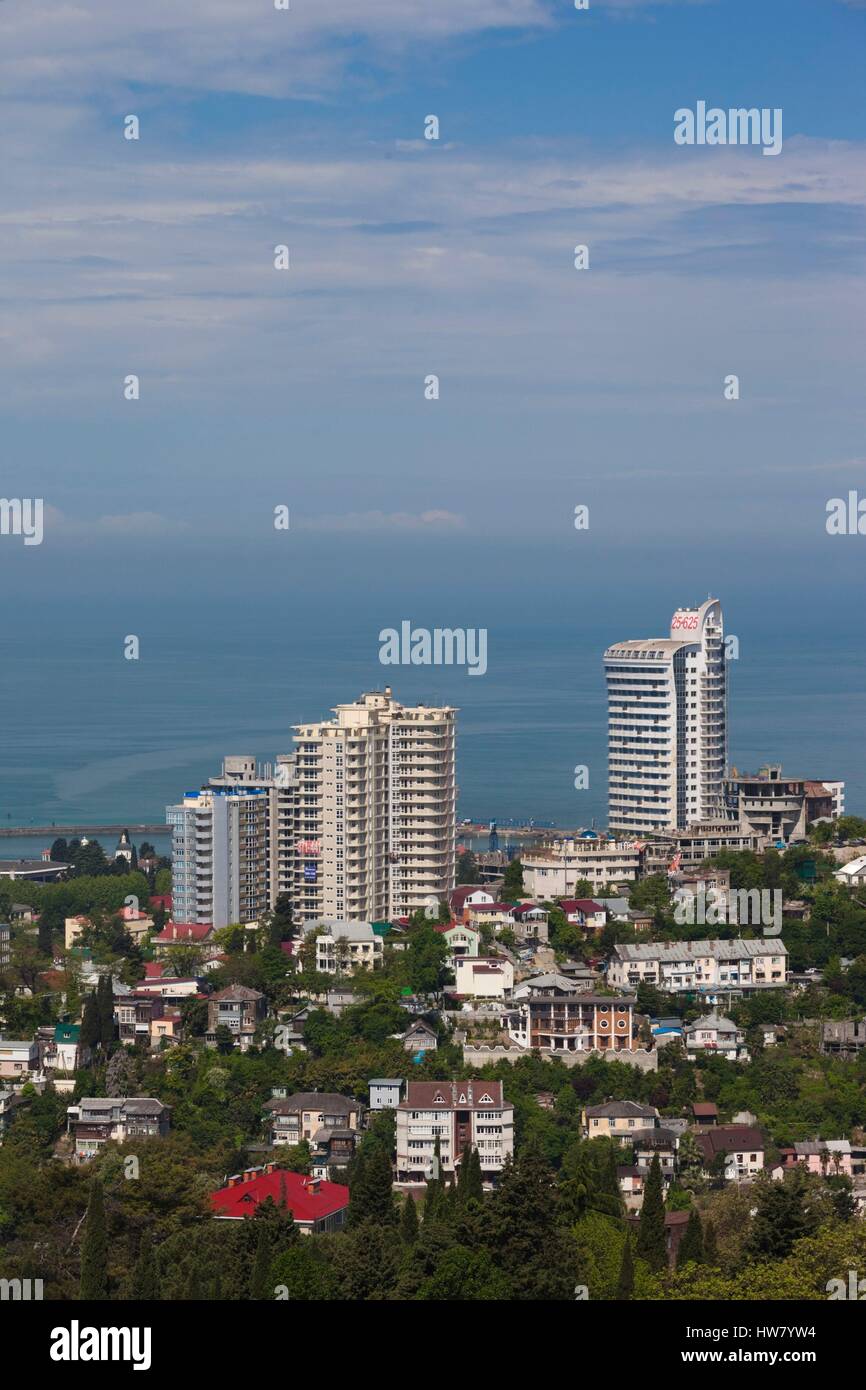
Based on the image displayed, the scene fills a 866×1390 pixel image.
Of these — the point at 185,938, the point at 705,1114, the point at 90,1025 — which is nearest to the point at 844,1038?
the point at 705,1114

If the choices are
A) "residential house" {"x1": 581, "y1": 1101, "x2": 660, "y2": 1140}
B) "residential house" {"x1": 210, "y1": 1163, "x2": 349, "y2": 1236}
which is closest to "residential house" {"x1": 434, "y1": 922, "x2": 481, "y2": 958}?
"residential house" {"x1": 581, "y1": 1101, "x2": 660, "y2": 1140}

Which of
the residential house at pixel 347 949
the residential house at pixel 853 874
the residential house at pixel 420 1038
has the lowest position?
the residential house at pixel 420 1038

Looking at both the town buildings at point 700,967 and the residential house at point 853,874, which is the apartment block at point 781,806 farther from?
→ the town buildings at point 700,967

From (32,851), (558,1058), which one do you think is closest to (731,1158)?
(558,1058)

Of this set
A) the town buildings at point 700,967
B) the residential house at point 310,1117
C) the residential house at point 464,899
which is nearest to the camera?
the residential house at point 310,1117

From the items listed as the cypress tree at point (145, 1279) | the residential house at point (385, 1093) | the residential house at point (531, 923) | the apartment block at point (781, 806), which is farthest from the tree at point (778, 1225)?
the apartment block at point (781, 806)

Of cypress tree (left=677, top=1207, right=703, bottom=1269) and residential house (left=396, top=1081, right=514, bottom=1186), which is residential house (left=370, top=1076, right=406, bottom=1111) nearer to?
residential house (left=396, top=1081, right=514, bottom=1186)
